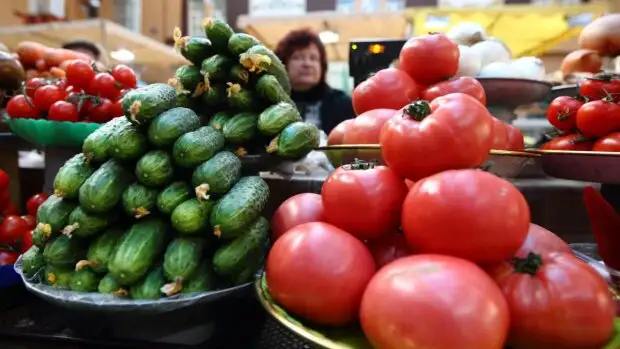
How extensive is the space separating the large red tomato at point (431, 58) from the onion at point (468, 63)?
197 millimetres

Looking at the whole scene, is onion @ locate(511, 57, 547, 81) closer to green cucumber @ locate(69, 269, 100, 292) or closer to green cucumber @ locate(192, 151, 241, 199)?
green cucumber @ locate(192, 151, 241, 199)

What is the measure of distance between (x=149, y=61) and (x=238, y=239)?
610 centimetres

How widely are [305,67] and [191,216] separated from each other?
2258 millimetres

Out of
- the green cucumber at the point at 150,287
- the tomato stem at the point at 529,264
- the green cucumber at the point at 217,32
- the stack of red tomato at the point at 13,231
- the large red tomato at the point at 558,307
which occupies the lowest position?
the stack of red tomato at the point at 13,231

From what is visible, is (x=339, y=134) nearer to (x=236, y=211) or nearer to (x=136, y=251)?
(x=236, y=211)

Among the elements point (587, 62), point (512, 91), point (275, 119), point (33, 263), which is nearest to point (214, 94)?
point (275, 119)

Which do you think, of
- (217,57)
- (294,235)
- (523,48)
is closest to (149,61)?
(523,48)

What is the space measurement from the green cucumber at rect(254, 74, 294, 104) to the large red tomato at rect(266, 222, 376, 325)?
0.42 metres

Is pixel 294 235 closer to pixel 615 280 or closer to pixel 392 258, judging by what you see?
pixel 392 258

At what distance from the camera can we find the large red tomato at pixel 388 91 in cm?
→ 92

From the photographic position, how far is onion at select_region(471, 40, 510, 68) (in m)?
1.23

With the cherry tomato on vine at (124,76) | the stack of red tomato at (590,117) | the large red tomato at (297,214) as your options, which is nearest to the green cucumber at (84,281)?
the large red tomato at (297,214)

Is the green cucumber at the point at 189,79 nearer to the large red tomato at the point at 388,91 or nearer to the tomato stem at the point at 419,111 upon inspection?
the large red tomato at the point at 388,91

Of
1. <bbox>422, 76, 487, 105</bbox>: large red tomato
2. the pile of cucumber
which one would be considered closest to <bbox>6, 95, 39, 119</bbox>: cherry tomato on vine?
the pile of cucumber
